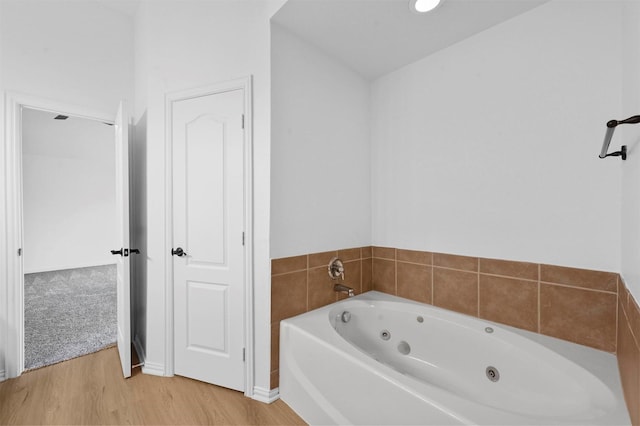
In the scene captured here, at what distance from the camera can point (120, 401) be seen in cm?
179

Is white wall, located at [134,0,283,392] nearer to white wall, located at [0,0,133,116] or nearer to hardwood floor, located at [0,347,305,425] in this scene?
hardwood floor, located at [0,347,305,425]

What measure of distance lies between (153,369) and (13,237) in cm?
140

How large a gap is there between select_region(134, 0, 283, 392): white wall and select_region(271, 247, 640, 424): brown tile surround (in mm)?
139

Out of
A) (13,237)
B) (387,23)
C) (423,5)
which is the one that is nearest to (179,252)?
(13,237)

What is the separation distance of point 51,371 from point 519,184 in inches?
137

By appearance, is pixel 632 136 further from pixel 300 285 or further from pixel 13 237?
pixel 13 237

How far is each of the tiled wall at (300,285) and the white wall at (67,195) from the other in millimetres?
4431

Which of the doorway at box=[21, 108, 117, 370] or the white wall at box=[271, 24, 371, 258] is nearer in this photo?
the white wall at box=[271, 24, 371, 258]

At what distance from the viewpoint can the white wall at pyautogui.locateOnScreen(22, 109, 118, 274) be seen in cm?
480

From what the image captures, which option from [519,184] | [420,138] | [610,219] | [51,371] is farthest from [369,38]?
[51,371]

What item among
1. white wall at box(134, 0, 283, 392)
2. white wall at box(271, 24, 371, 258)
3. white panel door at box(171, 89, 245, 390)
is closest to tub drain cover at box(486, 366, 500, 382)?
white wall at box(271, 24, 371, 258)

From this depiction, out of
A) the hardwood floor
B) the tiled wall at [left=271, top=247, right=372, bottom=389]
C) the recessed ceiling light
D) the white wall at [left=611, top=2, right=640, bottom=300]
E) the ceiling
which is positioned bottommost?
the hardwood floor

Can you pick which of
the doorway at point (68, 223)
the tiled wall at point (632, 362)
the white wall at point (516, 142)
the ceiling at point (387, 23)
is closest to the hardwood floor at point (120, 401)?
the doorway at point (68, 223)

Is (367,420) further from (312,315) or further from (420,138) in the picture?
(420,138)
